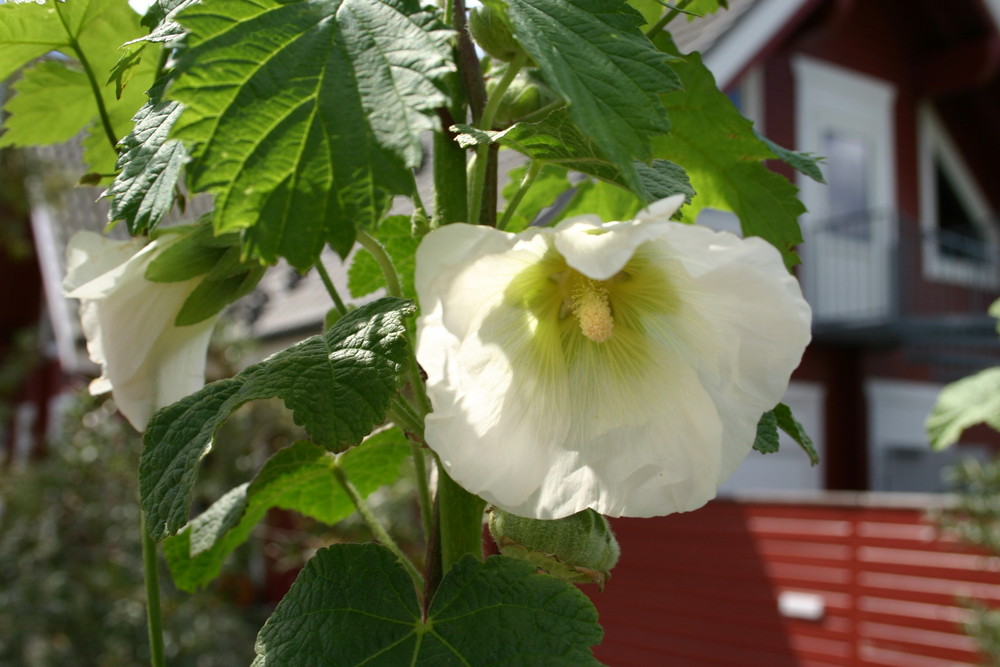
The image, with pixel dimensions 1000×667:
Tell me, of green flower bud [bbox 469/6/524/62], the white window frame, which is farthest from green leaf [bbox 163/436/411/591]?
the white window frame

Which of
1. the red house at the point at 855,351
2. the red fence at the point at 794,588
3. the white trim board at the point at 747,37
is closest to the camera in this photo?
the red fence at the point at 794,588

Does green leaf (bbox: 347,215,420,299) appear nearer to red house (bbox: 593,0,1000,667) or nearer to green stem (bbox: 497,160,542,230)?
green stem (bbox: 497,160,542,230)

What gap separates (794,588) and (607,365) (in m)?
5.56

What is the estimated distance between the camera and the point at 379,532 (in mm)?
767

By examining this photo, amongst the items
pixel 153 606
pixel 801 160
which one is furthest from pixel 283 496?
pixel 801 160

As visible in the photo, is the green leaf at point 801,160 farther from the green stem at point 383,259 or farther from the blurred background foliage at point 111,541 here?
the blurred background foliage at point 111,541

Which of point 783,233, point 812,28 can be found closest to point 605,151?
point 783,233

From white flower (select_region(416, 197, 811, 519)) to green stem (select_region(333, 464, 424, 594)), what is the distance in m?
0.16

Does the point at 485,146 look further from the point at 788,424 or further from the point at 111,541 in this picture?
the point at 111,541

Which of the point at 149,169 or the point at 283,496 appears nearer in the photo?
the point at 149,169

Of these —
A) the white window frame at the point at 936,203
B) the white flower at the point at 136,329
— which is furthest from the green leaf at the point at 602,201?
the white window frame at the point at 936,203

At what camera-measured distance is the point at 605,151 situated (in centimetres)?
48

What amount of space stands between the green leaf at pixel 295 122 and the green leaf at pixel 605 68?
6cm

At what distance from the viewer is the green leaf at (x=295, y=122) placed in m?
0.46
